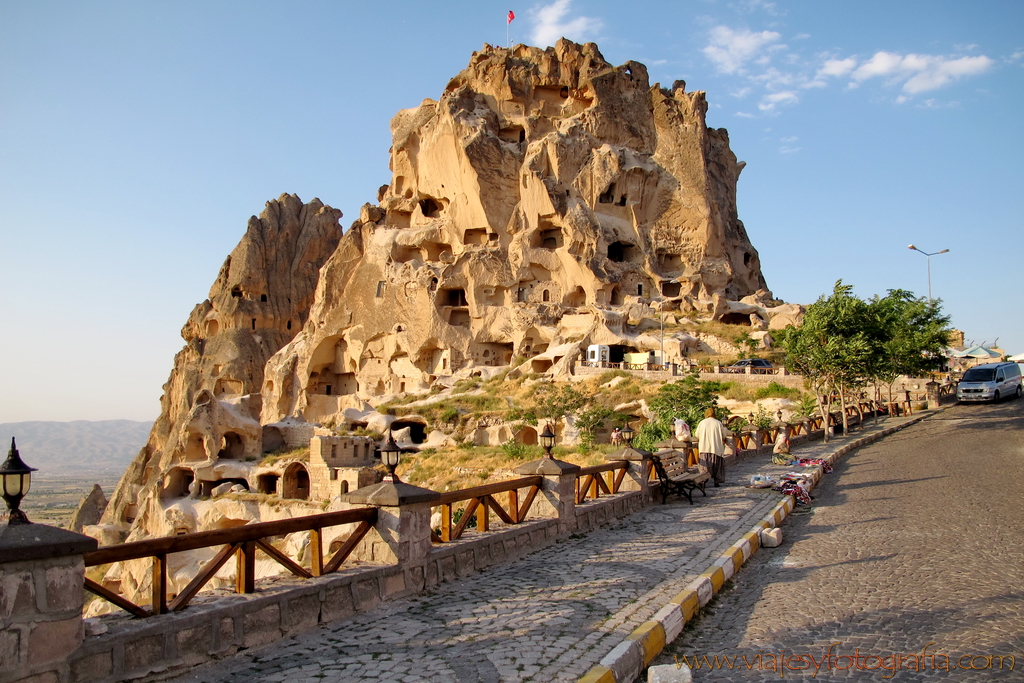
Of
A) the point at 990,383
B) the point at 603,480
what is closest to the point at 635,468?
the point at 603,480

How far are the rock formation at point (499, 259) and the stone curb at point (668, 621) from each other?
118 feet

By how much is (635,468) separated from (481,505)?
16.6 feet

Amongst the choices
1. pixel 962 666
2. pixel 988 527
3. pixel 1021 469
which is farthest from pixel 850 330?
pixel 962 666

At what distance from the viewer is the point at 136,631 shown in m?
4.59

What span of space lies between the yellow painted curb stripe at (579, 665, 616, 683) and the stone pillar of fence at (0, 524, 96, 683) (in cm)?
327

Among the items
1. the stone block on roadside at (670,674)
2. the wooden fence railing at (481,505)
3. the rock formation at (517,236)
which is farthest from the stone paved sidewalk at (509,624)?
the rock formation at (517,236)

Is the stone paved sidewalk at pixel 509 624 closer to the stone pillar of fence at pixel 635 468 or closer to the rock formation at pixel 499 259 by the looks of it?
the stone pillar of fence at pixel 635 468

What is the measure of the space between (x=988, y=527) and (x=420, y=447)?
30011 mm

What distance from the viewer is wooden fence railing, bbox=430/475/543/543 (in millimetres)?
7848

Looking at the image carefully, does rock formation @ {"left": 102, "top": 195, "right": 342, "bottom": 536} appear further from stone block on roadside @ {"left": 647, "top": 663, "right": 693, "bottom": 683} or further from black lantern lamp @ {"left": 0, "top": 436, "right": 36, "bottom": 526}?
stone block on roadside @ {"left": 647, "top": 663, "right": 693, "bottom": 683}

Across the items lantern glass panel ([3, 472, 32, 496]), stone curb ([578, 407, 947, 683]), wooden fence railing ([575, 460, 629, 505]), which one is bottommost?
stone curb ([578, 407, 947, 683])

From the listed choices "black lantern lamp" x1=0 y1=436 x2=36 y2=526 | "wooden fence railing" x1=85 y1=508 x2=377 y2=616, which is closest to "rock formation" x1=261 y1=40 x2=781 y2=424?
"wooden fence railing" x1=85 y1=508 x2=377 y2=616

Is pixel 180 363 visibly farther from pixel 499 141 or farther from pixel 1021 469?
pixel 1021 469

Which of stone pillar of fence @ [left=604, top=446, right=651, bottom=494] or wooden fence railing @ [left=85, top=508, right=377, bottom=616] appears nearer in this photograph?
wooden fence railing @ [left=85, top=508, right=377, bottom=616]
